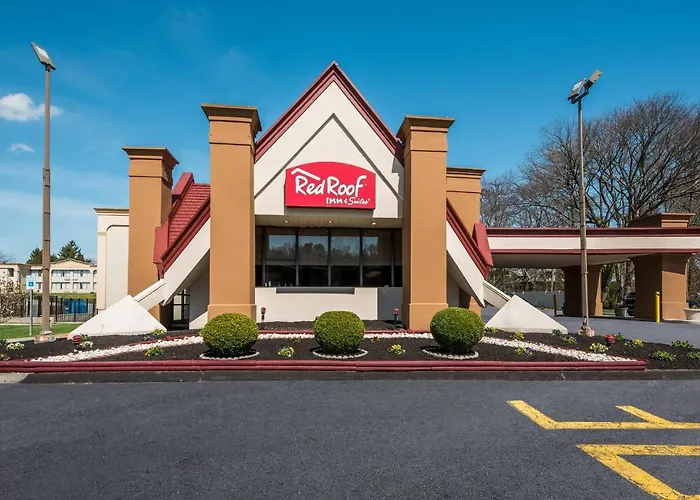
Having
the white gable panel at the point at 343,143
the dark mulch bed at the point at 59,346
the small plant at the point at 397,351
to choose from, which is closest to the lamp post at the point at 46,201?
the dark mulch bed at the point at 59,346

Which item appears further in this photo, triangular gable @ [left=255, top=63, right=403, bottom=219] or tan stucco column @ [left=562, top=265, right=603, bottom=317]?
tan stucco column @ [left=562, top=265, right=603, bottom=317]

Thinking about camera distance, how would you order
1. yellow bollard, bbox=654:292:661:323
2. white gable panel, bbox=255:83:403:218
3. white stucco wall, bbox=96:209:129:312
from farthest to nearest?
yellow bollard, bbox=654:292:661:323 < white stucco wall, bbox=96:209:129:312 < white gable panel, bbox=255:83:403:218

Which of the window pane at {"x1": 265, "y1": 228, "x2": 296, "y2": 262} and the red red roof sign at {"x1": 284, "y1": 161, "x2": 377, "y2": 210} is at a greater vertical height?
the red red roof sign at {"x1": 284, "y1": 161, "x2": 377, "y2": 210}

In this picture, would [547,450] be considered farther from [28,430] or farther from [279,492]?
[28,430]

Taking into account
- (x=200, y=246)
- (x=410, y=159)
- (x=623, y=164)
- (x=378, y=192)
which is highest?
(x=623, y=164)

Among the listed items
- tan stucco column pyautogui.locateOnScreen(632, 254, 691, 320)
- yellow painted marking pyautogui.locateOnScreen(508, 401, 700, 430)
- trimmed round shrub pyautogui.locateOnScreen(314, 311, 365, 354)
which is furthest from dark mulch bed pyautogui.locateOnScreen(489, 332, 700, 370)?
tan stucco column pyautogui.locateOnScreen(632, 254, 691, 320)

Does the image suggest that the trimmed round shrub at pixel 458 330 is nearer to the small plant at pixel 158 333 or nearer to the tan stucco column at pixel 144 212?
the small plant at pixel 158 333

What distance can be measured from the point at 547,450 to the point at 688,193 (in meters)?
36.1

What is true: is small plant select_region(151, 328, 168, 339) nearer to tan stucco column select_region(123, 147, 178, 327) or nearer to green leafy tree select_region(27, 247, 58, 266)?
tan stucco column select_region(123, 147, 178, 327)

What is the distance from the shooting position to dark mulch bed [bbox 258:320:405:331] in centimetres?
1468

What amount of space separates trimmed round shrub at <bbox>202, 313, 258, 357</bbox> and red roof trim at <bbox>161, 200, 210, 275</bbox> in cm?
533

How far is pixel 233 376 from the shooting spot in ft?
28.9

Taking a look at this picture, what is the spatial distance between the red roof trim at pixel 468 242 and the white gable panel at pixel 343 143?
6.06 feet

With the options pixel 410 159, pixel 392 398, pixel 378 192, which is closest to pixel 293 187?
A: pixel 378 192
